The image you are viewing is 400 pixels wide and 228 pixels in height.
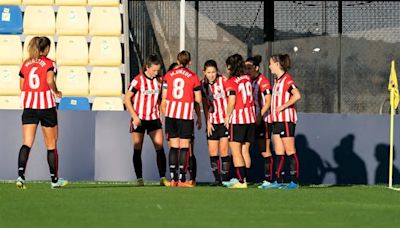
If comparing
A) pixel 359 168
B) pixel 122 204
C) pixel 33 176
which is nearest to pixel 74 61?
pixel 33 176

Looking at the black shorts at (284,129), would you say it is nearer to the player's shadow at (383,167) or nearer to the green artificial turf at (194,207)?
the green artificial turf at (194,207)

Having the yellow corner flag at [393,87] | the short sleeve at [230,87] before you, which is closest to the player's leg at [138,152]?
the short sleeve at [230,87]

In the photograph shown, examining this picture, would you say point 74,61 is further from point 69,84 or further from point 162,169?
point 162,169

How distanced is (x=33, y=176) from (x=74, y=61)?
3.47 meters

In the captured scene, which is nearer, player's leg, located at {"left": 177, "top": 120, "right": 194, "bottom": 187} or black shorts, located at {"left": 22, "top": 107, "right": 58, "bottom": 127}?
black shorts, located at {"left": 22, "top": 107, "right": 58, "bottom": 127}

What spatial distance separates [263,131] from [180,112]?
1.29 metres

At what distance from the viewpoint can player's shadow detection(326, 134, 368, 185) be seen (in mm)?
15820

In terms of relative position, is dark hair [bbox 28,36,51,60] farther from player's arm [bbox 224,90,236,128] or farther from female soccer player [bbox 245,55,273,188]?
female soccer player [bbox 245,55,273,188]

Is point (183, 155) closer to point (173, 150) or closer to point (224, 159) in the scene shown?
point (173, 150)

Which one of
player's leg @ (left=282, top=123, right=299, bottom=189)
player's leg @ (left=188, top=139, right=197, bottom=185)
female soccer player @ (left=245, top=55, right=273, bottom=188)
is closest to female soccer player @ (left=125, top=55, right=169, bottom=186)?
player's leg @ (left=188, top=139, right=197, bottom=185)

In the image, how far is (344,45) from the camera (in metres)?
19.2

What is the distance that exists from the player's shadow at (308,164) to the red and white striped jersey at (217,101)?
1325 millimetres

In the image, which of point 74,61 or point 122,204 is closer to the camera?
point 122,204

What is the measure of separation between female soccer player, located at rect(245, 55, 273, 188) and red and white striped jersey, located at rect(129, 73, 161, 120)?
1229 millimetres
